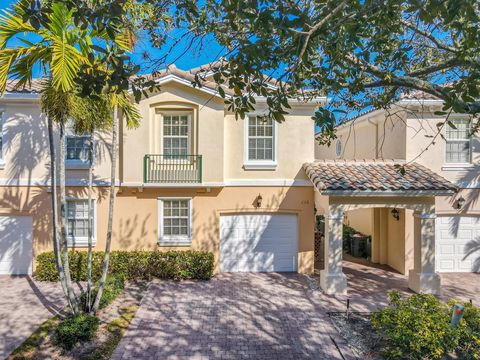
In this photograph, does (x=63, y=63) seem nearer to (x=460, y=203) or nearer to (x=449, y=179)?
(x=449, y=179)

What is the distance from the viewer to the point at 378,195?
11672 mm

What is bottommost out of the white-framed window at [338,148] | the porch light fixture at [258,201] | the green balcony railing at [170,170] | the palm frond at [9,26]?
the porch light fixture at [258,201]

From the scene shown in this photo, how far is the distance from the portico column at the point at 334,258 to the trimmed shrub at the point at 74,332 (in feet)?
25.6

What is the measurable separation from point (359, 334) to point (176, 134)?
33.3ft

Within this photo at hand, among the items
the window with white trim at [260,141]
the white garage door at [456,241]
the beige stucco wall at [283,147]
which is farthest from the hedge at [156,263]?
the white garage door at [456,241]

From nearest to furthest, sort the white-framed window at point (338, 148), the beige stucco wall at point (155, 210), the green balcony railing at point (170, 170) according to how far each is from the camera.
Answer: the green balcony railing at point (170, 170)
the beige stucco wall at point (155, 210)
the white-framed window at point (338, 148)

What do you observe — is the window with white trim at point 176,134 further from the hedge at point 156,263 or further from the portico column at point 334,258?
the portico column at point 334,258

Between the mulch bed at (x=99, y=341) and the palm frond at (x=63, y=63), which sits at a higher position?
the palm frond at (x=63, y=63)

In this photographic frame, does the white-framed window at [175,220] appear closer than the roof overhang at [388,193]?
No

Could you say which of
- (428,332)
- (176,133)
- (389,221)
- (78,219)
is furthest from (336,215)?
(78,219)

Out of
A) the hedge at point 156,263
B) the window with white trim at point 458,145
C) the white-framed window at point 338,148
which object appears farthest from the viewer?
the white-framed window at point 338,148

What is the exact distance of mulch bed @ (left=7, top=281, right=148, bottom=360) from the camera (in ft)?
24.6

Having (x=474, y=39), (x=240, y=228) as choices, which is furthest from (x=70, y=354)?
(x=474, y=39)

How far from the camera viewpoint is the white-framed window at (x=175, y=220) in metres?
14.0
